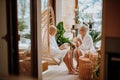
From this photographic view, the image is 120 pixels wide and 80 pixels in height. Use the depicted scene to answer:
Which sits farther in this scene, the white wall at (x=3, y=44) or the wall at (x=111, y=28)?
the white wall at (x=3, y=44)

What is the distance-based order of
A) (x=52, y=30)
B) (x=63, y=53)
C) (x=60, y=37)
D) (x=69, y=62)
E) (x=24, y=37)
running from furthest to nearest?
(x=60, y=37) → (x=52, y=30) → (x=63, y=53) → (x=69, y=62) → (x=24, y=37)

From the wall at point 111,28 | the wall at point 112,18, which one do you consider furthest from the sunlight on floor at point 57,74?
the wall at point 112,18

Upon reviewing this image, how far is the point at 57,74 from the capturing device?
15.9ft

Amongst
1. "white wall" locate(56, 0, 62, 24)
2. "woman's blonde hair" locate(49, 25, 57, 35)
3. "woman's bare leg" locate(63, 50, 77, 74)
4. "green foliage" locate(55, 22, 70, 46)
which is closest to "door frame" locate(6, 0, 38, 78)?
"woman's bare leg" locate(63, 50, 77, 74)

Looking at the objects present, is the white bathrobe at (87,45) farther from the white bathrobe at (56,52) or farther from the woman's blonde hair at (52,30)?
the woman's blonde hair at (52,30)

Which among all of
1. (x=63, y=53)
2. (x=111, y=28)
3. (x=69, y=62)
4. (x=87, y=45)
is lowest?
(x=69, y=62)

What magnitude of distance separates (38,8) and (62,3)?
3646 mm

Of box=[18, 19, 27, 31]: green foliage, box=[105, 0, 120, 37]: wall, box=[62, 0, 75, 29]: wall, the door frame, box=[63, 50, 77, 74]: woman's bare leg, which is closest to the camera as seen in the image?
box=[105, 0, 120, 37]: wall

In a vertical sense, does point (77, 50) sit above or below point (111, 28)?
below

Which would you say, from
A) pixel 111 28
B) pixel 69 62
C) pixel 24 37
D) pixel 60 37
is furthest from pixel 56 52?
pixel 111 28

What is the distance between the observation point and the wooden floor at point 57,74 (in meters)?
4.56

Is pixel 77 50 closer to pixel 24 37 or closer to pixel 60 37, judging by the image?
pixel 60 37

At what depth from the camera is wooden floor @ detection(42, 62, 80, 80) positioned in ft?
15.0

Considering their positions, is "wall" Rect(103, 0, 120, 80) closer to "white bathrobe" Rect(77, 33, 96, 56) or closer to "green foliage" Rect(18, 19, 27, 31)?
"green foliage" Rect(18, 19, 27, 31)
